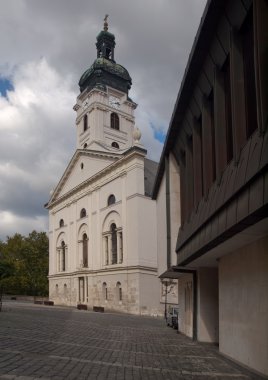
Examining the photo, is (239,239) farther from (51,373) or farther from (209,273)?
(209,273)

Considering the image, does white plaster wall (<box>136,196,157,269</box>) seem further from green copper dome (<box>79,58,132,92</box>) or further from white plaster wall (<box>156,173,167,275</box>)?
white plaster wall (<box>156,173,167,275</box>)

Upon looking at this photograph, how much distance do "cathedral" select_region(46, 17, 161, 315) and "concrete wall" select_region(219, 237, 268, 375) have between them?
31954 mm

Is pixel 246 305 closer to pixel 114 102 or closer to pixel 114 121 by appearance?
pixel 114 121

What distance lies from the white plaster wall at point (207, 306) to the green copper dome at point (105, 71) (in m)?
46.7

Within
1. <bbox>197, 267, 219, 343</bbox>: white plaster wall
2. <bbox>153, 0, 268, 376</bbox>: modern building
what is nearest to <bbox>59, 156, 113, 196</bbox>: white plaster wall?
<bbox>197, 267, 219, 343</bbox>: white plaster wall

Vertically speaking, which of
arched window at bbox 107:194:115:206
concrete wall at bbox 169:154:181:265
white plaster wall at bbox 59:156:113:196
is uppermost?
white plaster wall at bbox 59:156:113:196

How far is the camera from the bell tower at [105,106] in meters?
59.7

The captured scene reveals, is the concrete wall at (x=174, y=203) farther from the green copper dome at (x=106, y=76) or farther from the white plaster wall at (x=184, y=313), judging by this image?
the green copper dome at (x=106, y=76)

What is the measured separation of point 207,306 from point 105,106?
1812 inches

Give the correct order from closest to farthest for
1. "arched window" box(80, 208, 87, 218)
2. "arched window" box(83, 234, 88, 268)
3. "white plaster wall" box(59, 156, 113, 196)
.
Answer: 1. "white plaster wall" box(59, 156, 113, 196)
2. "arched window" box(83, 234, 88, 268)
3. "arched window" box(80, 208, 87, 218)

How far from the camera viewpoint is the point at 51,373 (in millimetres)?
8664

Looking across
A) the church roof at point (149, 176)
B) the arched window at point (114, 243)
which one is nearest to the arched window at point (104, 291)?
the arched window at point (114, 243)

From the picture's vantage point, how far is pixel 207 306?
17.4m

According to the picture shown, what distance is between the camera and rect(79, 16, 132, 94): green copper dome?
62.4m
